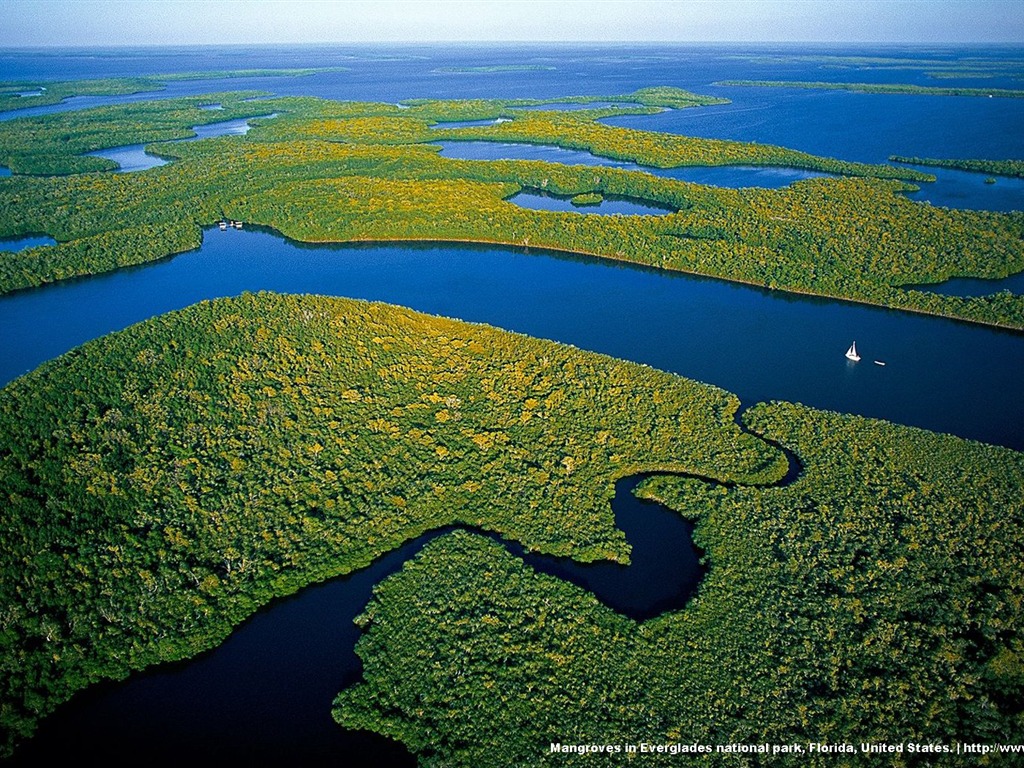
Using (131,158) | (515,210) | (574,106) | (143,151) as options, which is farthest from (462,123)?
(515,210)

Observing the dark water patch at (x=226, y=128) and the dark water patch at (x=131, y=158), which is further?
the dark water patch at (x=226, y=128)

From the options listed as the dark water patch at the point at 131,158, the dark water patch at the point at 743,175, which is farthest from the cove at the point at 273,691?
the dark water patch at the point at 131,158

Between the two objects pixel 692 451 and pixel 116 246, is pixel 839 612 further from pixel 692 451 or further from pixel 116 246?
pixel 116 246

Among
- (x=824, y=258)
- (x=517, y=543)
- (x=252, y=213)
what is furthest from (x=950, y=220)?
(x=252, y=213)

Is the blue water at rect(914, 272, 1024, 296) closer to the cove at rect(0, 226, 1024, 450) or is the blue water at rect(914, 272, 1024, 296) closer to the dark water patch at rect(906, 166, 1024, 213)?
the cove at rect(0, 226, 1024, 450)

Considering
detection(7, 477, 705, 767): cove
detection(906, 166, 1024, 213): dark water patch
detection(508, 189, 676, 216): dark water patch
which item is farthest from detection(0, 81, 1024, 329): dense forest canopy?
detection(7, 477, 705, 767): cove

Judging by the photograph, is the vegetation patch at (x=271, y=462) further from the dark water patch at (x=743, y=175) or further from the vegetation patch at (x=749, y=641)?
the dark water patch at (x=743, y=175)

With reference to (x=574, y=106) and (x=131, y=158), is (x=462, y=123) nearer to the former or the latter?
(x=574, y=106)

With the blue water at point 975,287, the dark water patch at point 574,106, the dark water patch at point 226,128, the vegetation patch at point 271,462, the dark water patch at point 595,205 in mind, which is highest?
the dark water patch at point 574,106
